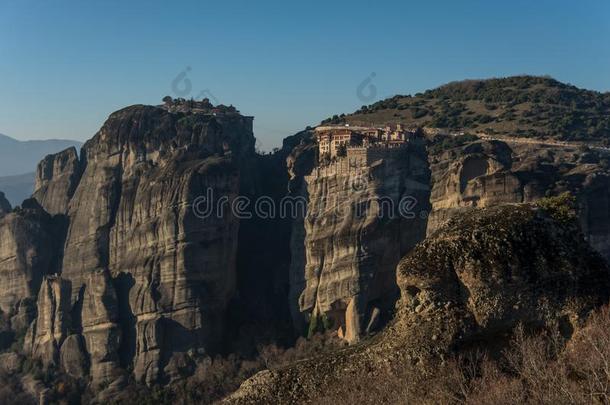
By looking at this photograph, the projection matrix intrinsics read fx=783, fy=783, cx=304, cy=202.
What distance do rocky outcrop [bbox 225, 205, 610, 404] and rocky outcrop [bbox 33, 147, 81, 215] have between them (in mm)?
52217

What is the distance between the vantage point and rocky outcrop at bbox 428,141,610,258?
46625 mm

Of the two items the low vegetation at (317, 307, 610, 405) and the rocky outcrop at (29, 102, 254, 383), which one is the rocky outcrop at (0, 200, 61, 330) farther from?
the low vegetation at (317, 307, 610, 405)

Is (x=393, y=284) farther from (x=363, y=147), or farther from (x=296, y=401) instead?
(x=296, y=401)

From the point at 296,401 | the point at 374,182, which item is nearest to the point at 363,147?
the point at 374,182

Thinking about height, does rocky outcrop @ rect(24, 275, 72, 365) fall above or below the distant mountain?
below

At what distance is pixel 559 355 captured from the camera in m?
17.2

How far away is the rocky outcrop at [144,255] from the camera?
54812 mm

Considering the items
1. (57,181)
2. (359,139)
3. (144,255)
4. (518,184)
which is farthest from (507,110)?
(57,181)

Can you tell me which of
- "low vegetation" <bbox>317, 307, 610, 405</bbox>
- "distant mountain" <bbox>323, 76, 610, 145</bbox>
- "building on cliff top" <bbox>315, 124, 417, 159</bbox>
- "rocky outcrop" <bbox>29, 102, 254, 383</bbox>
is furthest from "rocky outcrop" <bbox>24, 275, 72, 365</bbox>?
"low vegetation" <bbox>317, 307, 610, 405</bbox>

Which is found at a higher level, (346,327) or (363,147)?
(363,147)

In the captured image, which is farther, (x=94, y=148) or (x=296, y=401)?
(x=94, y=148)

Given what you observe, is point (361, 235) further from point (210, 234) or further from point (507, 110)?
point (507, 110)

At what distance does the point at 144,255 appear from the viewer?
2244 inches

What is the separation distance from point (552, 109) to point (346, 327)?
96.7 ft
